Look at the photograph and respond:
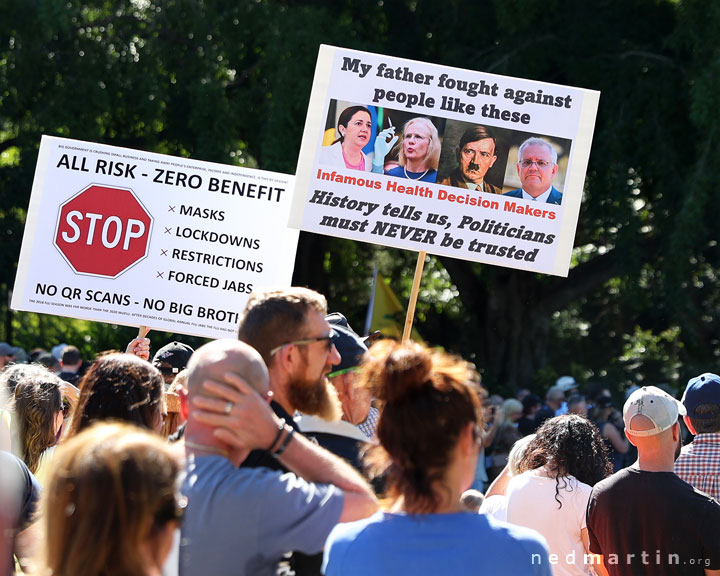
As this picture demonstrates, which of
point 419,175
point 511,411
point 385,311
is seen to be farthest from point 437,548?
point 385,311

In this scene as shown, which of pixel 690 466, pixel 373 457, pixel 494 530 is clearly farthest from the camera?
pixel 690 466

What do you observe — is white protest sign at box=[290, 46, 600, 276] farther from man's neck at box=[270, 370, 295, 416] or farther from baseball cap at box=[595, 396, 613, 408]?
baseball cap at box=[595, 396, 613, 408]

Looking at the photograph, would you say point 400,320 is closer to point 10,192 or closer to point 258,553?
point 10,192

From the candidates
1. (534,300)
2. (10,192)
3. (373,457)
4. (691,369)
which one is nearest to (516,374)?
(534,300)

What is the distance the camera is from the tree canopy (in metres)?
15.4

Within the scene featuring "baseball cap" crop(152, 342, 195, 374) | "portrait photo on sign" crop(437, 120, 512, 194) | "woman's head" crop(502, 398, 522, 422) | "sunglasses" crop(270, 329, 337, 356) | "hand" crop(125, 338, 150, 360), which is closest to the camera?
"sunglasses" crop(270, 329, 337, 356)

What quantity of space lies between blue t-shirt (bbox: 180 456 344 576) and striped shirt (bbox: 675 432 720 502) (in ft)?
8.35

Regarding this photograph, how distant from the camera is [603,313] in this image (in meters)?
22.0

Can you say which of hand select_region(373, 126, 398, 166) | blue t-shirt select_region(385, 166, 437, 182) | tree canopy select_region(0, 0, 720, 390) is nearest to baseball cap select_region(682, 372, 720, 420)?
blue t-shirt select_region(385, 166, 437, 182)

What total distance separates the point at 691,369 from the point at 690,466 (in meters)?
12.5

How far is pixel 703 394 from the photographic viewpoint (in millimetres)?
4629

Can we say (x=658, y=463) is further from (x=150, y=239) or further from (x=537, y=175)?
(x=150, y=239)

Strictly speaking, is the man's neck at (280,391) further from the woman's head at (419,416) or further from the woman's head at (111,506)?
the woman's head at (111,506)

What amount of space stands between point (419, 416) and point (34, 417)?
2.23 metres
